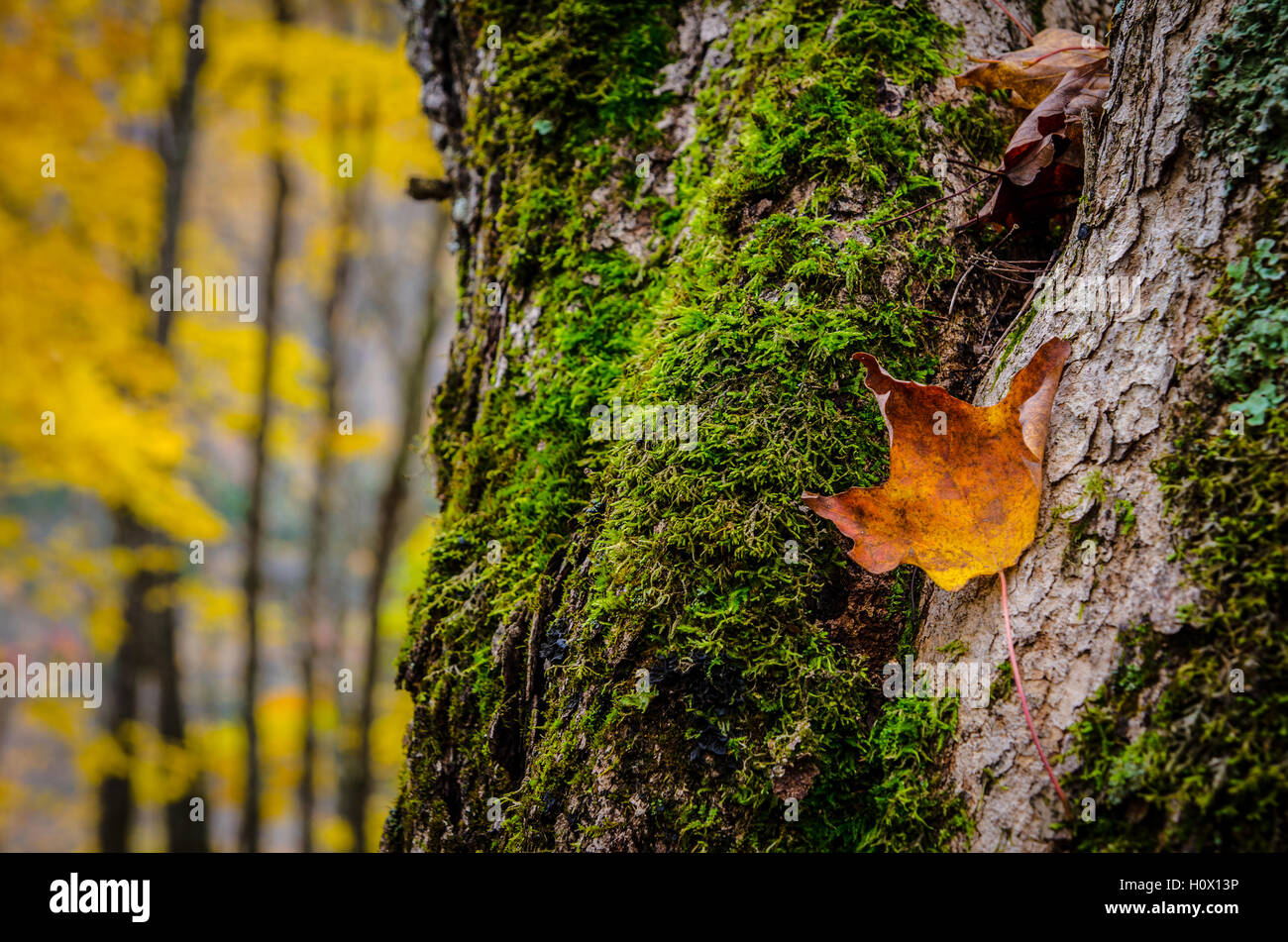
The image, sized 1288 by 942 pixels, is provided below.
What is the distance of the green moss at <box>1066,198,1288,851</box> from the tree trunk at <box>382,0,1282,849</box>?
11 millimetres

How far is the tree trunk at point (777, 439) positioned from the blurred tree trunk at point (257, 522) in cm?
686

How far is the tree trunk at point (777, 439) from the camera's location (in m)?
1.18

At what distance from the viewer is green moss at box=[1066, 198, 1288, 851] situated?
96 cm

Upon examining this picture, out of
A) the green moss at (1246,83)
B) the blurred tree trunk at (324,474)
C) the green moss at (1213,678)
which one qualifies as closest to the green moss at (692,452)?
the green moss at (1213,678)

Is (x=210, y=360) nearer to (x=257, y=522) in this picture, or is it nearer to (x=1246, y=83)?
(x=257, y=522)

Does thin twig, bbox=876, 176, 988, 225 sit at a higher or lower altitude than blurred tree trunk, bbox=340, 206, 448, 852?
higher

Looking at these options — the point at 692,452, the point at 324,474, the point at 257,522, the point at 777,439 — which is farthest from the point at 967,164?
the point at 324,474

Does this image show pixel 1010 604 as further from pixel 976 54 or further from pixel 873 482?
pixel 976 54

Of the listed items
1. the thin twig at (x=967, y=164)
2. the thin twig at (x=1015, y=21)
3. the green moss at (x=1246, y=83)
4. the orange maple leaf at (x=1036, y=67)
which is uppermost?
the thin twig at (x=1015, y=21)

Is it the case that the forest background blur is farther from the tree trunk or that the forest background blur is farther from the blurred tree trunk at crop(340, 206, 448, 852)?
the tree trunk

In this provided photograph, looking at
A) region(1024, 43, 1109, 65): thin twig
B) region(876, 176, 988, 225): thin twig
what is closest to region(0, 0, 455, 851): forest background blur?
region(876, 176, 988, 225): thin twig

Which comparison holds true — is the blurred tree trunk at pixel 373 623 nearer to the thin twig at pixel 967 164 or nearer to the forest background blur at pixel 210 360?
the forest background blur at pixel 210 360

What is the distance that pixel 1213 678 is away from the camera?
1004 mm

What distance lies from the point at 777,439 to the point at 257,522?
26.8ft
